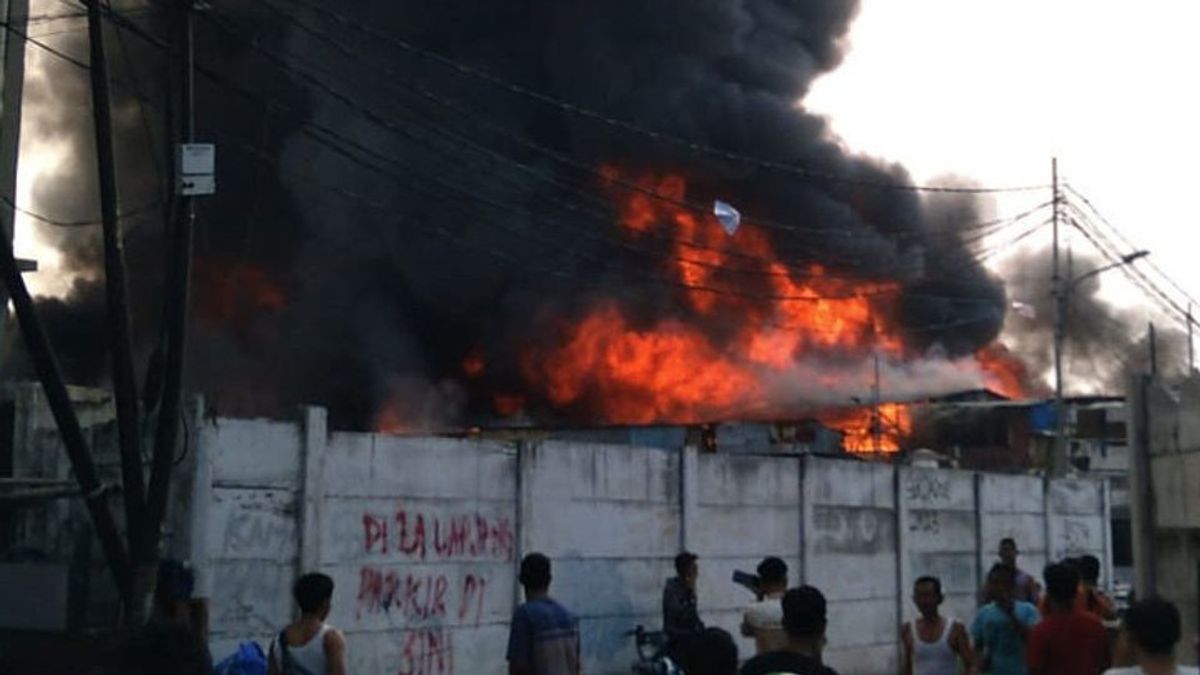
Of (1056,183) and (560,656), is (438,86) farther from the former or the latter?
(560,656)

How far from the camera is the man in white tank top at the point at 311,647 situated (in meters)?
6.29

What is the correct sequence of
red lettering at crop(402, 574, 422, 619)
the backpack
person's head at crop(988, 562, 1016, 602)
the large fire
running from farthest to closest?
the large fire < red lettering at crop(402, 574, 422, 619) < person's head at crop(988, 562, 1016, 602) < the backpack

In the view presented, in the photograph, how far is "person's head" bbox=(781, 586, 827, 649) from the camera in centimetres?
496

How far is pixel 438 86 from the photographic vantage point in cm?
3484

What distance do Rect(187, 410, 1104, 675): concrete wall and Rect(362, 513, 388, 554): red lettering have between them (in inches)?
0.4

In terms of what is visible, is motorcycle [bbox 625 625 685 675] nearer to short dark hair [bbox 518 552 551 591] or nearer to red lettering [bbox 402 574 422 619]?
red lettering [bbox 402 574 422 619]

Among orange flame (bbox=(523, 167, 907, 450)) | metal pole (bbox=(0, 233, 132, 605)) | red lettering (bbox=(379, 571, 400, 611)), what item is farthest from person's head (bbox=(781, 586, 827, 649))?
orange flame (bbox=(523, 167, 907, 450))

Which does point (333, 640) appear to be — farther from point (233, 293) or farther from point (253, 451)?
point (233, 293)

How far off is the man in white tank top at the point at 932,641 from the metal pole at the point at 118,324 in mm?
4837

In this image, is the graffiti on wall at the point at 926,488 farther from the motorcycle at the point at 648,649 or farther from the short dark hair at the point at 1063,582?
the short dark hair at the point at 1063,582

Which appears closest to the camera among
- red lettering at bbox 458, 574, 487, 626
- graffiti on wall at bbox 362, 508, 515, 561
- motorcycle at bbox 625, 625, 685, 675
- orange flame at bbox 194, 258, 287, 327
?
graffiti on wall at bbox 362, 508, 515, 561

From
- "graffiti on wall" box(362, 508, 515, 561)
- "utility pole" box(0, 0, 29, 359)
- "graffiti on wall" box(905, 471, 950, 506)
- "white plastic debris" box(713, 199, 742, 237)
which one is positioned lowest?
"graffiti on wall" box(362, 508, 515, 561)

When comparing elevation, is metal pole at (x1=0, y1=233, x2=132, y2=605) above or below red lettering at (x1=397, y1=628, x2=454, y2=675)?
above

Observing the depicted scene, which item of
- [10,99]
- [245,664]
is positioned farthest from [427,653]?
[10,99]
